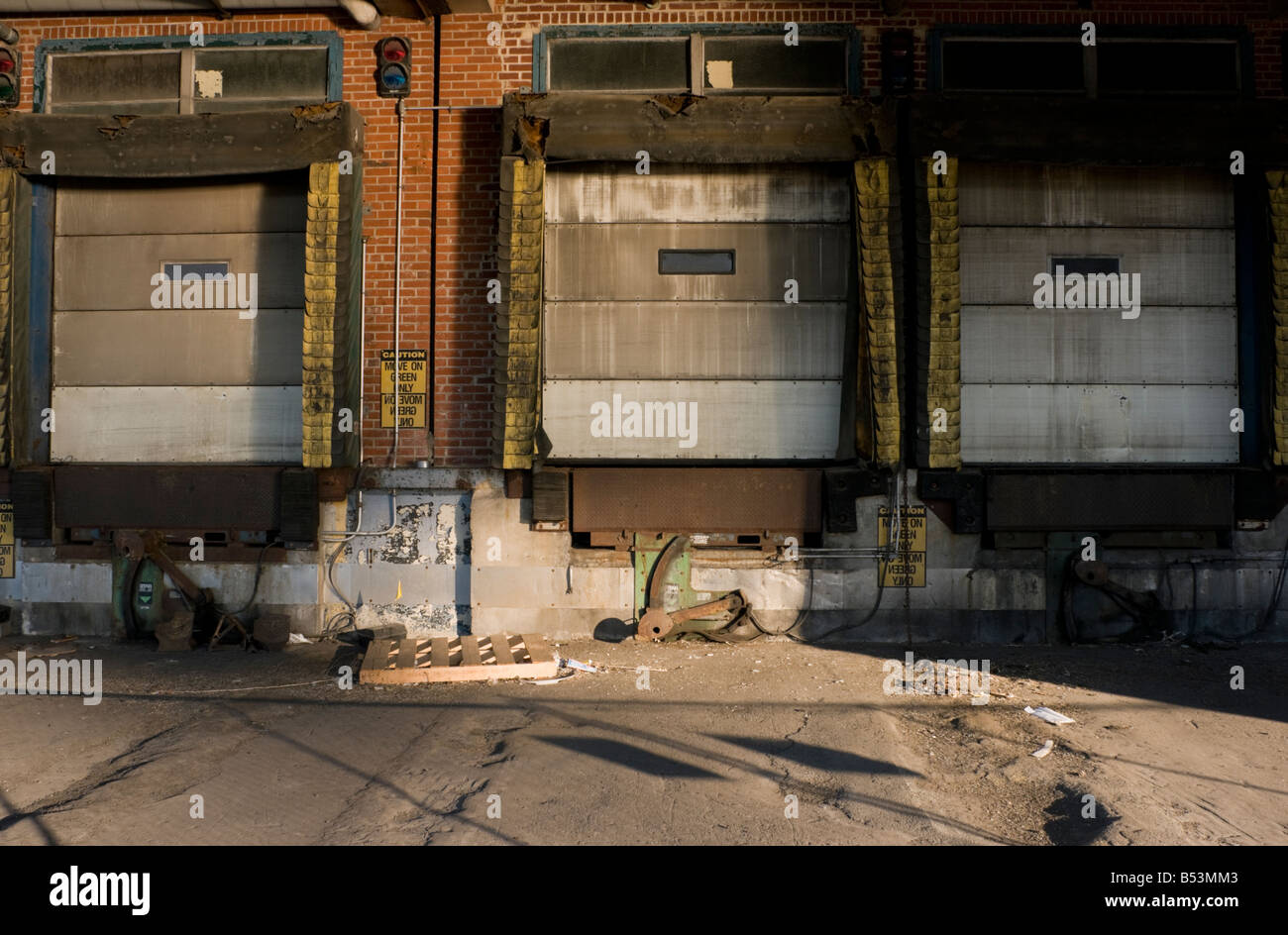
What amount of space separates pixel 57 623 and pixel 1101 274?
11.4 meters

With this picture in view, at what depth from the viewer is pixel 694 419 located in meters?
8.79

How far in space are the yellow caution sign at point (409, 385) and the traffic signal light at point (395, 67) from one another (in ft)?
8.87

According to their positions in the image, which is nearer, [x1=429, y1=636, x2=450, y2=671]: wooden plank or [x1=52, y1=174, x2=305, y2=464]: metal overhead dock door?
[x1=429, y1=636, x2=450, y2=671]: wooden plank

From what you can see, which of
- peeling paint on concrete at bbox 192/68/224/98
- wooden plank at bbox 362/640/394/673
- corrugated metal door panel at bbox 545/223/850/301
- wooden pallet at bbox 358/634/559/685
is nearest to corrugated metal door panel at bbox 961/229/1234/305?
corrugated metal door panel at bbox 545/223/850/301

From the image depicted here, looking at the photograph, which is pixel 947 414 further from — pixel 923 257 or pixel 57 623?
pixel 57 623

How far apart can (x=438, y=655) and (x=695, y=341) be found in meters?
3.99

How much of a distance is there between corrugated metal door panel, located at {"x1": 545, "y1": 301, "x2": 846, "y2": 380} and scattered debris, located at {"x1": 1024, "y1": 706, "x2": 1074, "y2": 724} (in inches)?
149

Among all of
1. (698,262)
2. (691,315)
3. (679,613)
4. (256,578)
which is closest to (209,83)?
(256,578)

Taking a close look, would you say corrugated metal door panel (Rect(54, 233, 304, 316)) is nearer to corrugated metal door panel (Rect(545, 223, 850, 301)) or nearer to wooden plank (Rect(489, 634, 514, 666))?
corrugated metal door panel (Rect(545, 223, 850, 301))

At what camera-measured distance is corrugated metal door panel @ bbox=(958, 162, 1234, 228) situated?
8.66m

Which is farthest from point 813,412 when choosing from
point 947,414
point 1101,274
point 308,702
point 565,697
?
point 308,702

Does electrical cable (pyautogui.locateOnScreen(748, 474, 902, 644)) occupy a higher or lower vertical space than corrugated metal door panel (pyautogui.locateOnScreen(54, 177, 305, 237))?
lower

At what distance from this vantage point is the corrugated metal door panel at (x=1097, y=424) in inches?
343

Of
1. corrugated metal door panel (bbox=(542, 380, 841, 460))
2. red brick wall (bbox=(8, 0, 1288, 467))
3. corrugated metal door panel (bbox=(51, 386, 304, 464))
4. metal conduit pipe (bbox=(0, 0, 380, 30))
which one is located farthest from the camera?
corrugated metal door panel (bbox=(51, 386, 304, 464))
